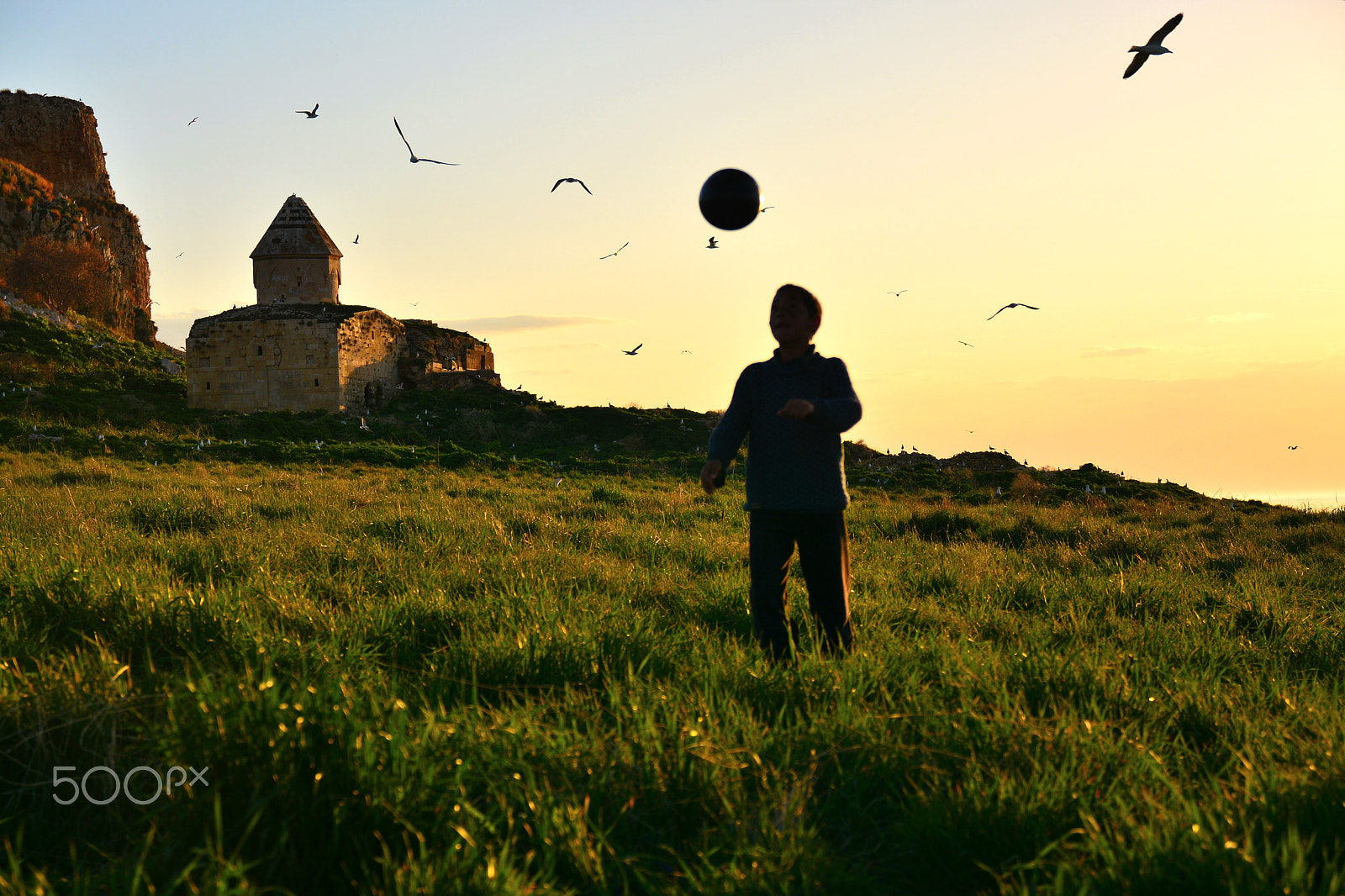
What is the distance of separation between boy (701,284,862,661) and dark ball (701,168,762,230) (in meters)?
1.13

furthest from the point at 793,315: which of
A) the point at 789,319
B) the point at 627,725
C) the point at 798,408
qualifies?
the point at 627,725

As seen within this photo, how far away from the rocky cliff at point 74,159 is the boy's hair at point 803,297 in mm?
51339

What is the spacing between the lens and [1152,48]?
604 centimetres

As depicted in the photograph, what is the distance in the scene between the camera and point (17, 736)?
2652 millimetres

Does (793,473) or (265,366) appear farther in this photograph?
(265,366)

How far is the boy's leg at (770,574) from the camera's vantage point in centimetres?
404

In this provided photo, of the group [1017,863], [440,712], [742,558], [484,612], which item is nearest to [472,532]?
[742,558]

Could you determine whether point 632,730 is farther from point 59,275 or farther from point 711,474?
point 59,275

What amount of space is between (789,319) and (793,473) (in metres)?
0.75

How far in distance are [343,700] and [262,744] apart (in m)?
0.42

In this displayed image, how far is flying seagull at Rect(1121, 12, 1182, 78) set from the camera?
5.98 meters

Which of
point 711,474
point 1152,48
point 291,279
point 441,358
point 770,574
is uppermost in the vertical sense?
point 291,279

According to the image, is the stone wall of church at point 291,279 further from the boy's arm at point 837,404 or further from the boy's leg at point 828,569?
the boy's leg at point 828,569

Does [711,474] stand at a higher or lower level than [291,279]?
lower
